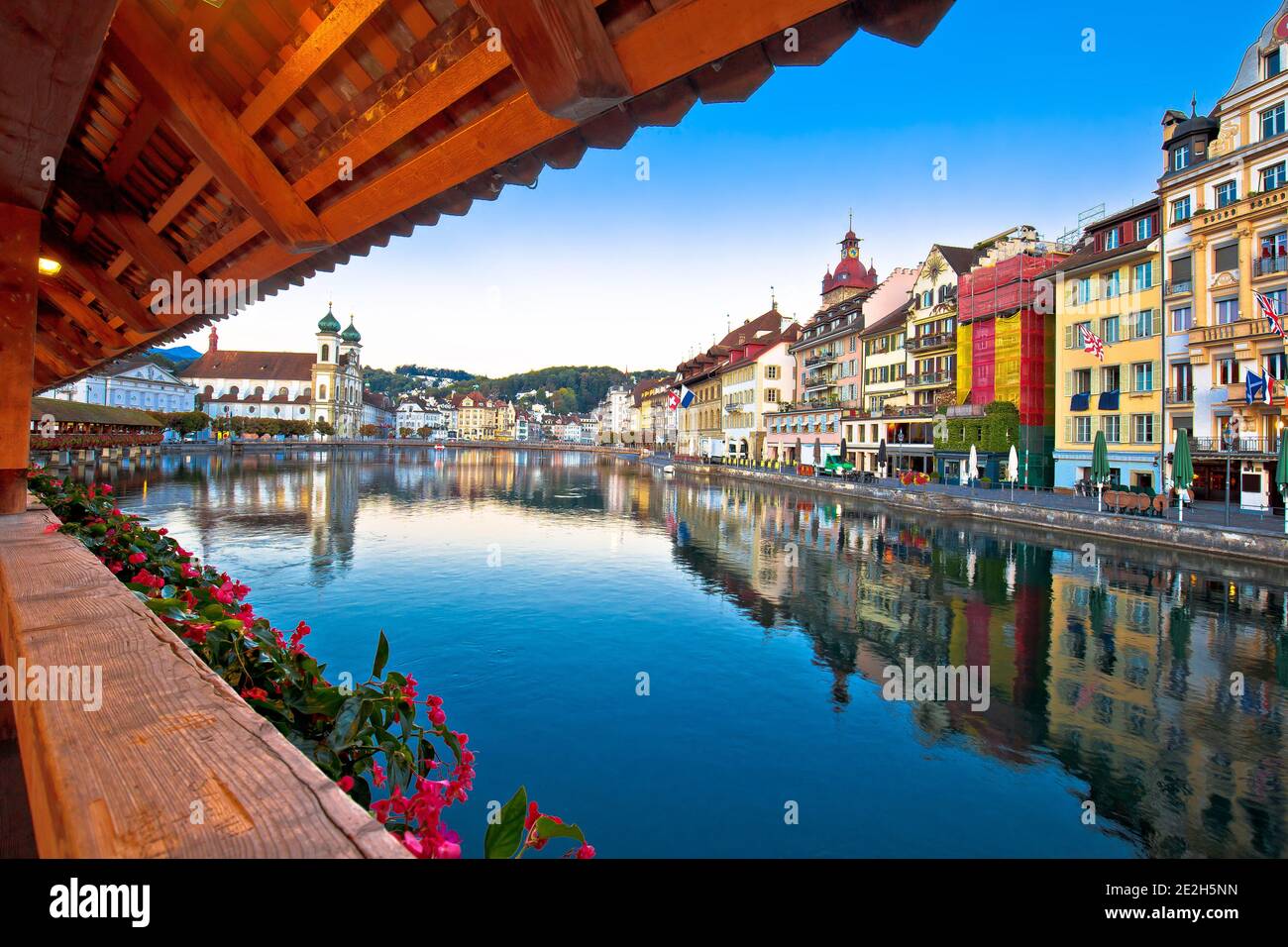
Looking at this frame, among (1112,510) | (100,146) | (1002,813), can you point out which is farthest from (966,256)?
(100,146)

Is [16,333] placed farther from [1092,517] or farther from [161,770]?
[1092,517]

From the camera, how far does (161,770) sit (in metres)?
1.80

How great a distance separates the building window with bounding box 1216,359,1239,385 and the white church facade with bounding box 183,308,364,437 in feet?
439

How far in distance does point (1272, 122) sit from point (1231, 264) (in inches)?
226

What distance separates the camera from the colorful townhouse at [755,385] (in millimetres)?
76688

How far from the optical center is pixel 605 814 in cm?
777

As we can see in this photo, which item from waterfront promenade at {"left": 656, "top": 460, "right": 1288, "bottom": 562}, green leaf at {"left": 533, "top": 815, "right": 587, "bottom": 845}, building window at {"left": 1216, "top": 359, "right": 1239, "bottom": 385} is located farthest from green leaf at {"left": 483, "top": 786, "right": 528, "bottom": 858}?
building window at {"left": 1216, "top": 359, "right": 1239, "bottom": 385}

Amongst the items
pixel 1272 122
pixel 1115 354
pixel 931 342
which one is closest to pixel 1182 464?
pixel 1115 354

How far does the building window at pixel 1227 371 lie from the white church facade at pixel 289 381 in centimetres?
13394

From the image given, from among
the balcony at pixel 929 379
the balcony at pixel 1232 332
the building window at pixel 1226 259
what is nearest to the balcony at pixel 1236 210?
the building window at pixel 1226 259

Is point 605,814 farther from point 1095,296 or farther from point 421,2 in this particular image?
point 1095,296

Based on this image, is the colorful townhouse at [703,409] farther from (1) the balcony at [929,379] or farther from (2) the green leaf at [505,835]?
(2) the green leaf at [505,835]
